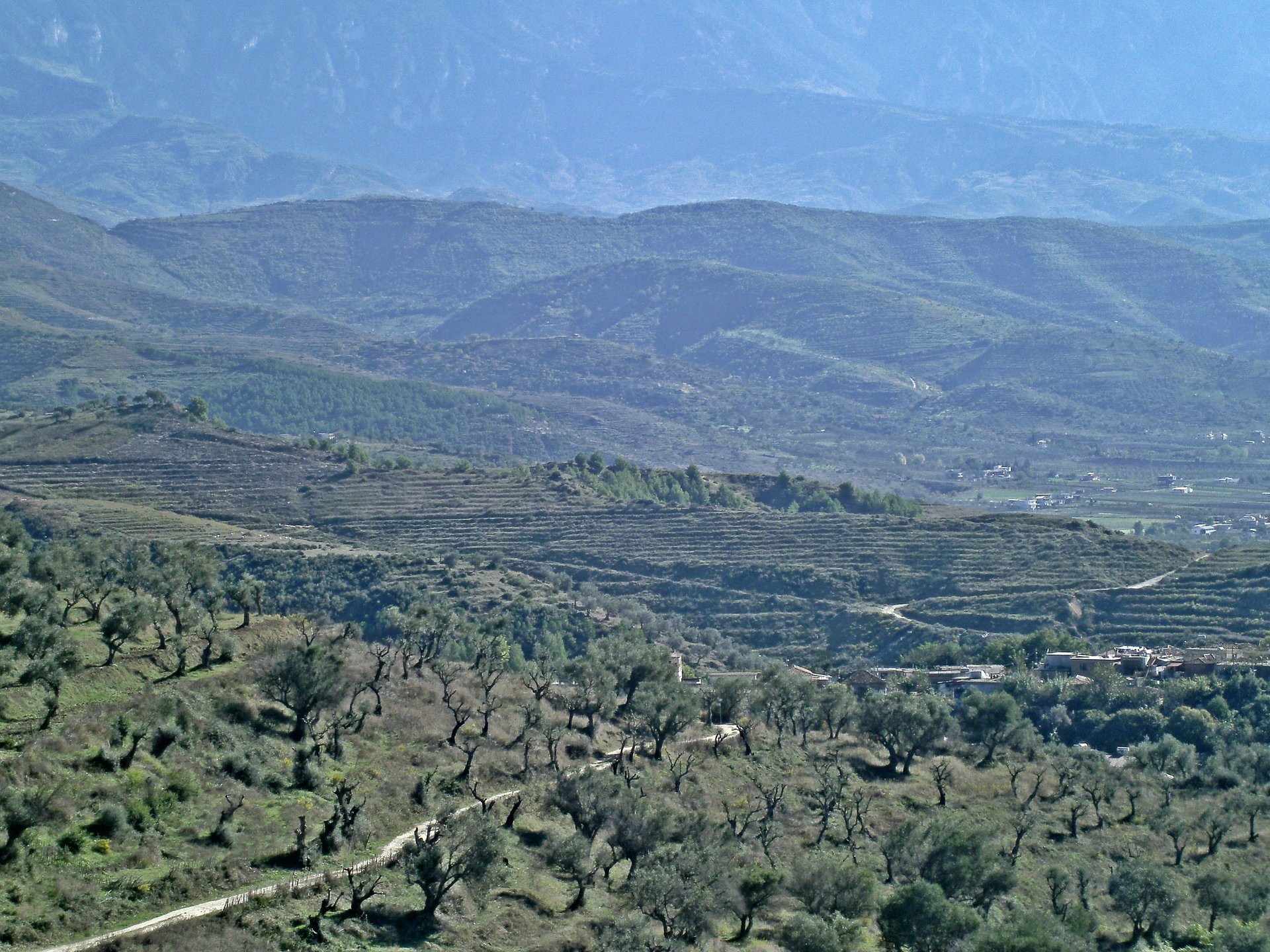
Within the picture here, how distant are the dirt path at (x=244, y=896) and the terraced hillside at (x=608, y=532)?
34.5 m

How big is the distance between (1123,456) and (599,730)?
360ft

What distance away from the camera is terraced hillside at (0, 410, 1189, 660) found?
66062mm

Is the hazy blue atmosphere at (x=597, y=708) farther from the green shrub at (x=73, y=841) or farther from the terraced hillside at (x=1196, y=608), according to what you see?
the terraced hillside at (x=1196, y=608)

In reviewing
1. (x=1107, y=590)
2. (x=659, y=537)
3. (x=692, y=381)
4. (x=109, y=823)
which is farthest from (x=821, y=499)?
(x=692, y=381)

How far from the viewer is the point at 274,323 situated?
192m

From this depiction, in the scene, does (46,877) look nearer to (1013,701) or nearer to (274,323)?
(1013,701)

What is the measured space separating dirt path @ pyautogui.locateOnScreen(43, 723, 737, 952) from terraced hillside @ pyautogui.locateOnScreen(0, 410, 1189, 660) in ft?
113

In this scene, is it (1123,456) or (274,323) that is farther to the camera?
(274,323)

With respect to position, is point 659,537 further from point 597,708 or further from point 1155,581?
point 597,708

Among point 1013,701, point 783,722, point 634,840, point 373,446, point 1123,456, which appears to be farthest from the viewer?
point 1123,456

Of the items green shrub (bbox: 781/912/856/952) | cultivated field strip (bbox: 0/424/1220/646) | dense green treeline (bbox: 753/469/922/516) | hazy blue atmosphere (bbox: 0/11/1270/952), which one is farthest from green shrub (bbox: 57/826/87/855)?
dense green treeline (bbox: 753/469/922/516)

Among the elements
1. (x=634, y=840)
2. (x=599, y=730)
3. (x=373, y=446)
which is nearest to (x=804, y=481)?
(x=373, y=446)

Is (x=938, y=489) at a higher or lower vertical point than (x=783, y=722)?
higher

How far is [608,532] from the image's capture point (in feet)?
254
